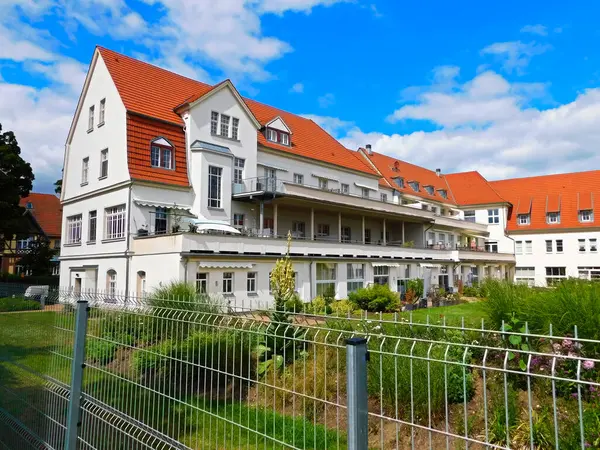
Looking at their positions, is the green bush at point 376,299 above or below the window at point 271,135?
below

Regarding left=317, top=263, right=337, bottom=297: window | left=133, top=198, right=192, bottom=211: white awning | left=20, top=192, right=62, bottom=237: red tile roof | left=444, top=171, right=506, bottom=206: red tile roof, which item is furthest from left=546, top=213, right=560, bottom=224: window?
left=20, top=192, right=62, bottom=237: red tile roof

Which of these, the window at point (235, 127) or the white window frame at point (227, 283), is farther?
the window at point (235, 127)

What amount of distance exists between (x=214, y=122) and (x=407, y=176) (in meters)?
29.0

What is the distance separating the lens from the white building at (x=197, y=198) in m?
22.8

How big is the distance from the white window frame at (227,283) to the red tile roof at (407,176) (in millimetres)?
24183

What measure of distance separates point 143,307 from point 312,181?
29.4 m

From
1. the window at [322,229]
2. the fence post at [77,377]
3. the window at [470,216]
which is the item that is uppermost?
the window at [470,216]

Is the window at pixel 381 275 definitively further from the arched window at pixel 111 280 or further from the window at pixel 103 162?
the window at pixel 103 162

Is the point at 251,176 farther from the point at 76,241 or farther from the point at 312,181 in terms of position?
the point at 76,241

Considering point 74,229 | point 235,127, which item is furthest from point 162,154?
point 74,229

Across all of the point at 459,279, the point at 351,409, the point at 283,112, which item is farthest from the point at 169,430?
the point at 459,279

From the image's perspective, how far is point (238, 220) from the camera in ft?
92.1

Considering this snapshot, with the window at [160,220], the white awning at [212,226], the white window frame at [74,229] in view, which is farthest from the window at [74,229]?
the white awning at [212,226]

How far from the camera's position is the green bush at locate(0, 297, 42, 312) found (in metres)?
6.37
